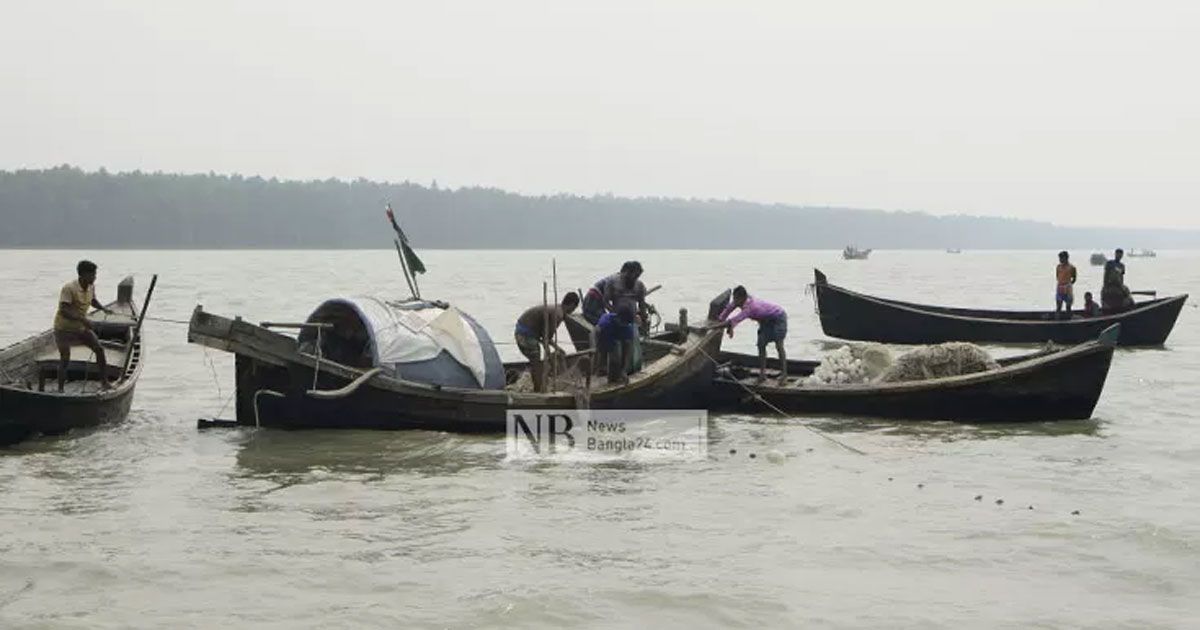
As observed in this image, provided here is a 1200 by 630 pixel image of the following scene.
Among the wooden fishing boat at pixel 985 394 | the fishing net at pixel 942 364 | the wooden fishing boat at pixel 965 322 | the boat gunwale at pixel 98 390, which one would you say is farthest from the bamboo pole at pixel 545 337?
the wooden fishing boat at pixel 965 322

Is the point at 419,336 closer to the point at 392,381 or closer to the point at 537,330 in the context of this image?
the point at 392,381

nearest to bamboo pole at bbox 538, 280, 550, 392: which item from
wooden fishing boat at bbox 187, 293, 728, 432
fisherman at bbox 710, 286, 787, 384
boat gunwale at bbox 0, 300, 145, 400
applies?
wooden fishing boat at bbox 187, 293, 728, 432

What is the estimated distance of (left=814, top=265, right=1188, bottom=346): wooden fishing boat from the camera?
24.0 m

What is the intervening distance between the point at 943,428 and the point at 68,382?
10649 millimetres

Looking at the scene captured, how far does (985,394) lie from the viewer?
14.5m

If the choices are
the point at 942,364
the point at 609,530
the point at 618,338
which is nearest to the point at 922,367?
the point at 942,364

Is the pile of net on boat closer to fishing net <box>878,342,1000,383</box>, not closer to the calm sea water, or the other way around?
fishing net <box>878,342,1000,383</box>

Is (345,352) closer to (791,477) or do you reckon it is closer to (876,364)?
(791,477)

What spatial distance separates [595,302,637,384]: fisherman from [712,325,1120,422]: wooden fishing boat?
5.62ft

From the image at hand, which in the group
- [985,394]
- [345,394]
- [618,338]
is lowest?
[985,394]

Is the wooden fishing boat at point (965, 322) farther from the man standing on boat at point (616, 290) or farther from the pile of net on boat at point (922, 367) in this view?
the man standing on boat at point (616, 290)

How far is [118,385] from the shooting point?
14.5 meters

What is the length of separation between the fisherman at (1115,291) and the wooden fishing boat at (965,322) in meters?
0.22

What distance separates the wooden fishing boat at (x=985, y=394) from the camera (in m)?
14.4
